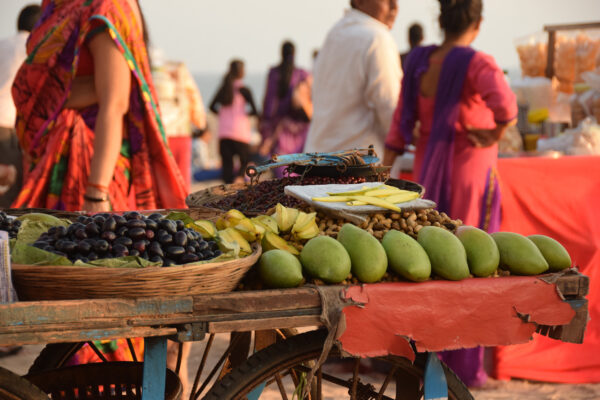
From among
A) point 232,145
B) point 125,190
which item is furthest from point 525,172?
point 232,145

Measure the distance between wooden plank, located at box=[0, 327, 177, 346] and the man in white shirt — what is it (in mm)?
2753

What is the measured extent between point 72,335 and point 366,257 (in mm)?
669

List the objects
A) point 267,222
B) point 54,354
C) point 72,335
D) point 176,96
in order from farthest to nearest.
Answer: point 176,96
point 54,354
point 267,222
point 72,335

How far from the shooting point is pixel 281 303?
1.45 m

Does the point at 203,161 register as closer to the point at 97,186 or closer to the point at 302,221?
the point at 97,186

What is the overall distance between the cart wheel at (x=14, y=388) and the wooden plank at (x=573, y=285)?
122 cm

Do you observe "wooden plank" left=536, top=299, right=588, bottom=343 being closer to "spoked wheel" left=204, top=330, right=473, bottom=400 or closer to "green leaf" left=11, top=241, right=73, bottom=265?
"spoked wheel" left=204, top=330, right=473, bottom=400

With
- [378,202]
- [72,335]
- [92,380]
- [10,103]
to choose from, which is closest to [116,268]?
[72,335]

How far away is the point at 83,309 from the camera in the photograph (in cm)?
132

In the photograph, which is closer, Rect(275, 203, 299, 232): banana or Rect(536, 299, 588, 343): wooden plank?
Rect(536, 299, 588, 343): wooden plank

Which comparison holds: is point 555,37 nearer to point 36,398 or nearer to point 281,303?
point 281,303

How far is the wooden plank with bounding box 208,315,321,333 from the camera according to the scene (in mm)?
1405

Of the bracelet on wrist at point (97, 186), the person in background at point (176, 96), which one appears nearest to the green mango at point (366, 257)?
the bracelet on wrist at point (97, 186)

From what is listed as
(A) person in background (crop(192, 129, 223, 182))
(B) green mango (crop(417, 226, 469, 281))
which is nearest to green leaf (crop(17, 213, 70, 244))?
(B) green mango (crop(417, 226, 469, 281))
